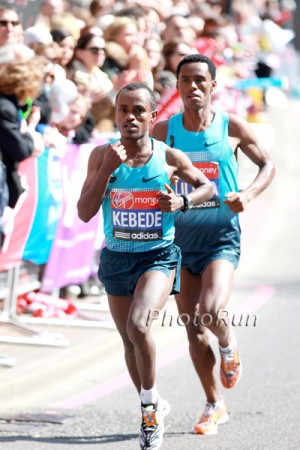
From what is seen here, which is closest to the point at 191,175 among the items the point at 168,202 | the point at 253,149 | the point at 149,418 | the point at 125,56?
the point at 168,202

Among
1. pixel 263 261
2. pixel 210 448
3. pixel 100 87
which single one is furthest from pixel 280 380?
pixel 263 261

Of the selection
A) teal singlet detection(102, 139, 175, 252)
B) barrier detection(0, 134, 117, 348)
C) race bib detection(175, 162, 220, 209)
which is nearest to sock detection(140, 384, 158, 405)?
teal singlet detection(102, 139, 175, 252)

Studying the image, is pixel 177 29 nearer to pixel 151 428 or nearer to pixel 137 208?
pixel 137 208

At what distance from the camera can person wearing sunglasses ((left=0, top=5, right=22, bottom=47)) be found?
9516 millimetres

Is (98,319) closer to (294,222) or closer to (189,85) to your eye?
(189,85)

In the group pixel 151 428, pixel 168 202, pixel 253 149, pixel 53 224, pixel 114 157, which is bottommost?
pixel 53 224

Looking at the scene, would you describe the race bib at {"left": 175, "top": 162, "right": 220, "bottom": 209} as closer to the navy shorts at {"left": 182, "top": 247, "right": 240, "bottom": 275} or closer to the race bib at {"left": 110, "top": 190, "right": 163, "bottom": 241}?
the navy shorts at {"left": 182, "top": 247, "right": 240, "bottom": 275}

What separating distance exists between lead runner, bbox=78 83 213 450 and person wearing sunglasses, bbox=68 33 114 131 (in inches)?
159

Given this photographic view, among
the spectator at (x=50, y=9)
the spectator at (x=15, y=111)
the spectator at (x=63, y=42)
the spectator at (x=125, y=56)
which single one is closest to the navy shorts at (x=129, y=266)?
the spectator at (x=15, y=111)

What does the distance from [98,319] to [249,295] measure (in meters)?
2.28

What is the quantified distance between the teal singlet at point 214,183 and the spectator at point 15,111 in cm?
145

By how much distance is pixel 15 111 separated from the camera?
853 cm

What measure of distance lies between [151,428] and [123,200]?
47.0 inches

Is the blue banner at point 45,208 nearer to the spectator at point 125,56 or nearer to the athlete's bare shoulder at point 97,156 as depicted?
the spectator at point 125,56
